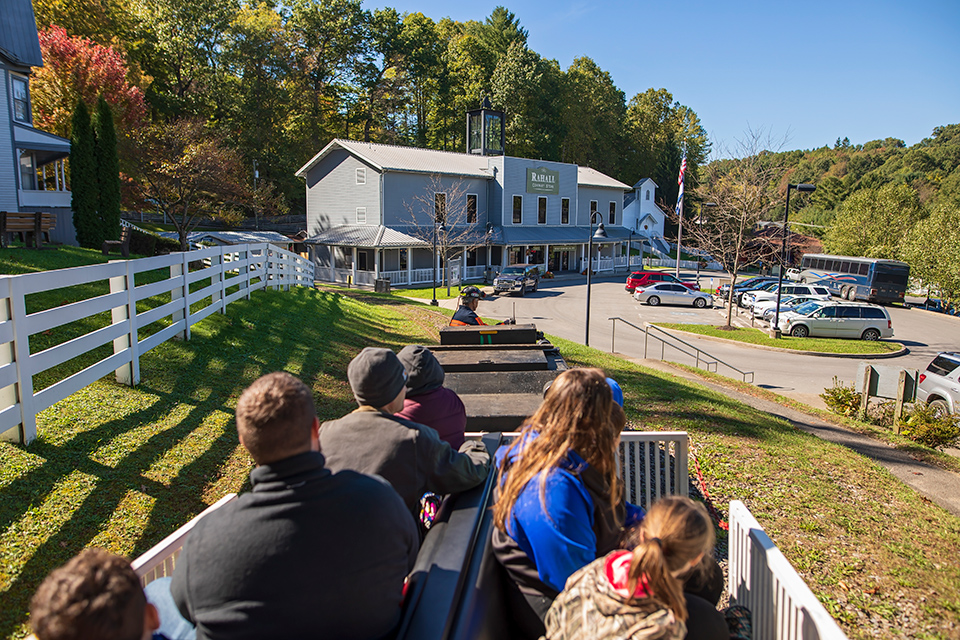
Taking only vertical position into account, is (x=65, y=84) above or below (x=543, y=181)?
above

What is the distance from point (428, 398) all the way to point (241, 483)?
2.02m

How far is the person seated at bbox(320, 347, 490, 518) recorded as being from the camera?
2.79m

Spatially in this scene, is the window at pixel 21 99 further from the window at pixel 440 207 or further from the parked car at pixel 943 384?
the parked car at pixel 943 384

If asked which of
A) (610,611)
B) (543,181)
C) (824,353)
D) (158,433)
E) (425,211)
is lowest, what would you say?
(824,353)

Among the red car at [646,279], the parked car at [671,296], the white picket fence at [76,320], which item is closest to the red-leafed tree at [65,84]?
the white picket fence at [76,320]

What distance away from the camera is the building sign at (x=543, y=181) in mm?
42406

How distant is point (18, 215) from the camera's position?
1318 centimetres

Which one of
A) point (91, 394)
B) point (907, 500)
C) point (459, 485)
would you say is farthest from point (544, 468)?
point (907, 500)

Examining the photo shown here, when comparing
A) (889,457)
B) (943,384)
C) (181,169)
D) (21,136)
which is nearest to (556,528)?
(889,457)

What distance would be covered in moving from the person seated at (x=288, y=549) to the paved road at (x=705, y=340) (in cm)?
1572

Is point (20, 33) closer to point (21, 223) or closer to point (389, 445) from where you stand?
point (21, 223)

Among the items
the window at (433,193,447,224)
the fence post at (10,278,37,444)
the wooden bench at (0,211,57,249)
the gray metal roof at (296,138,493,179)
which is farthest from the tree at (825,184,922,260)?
the fence post at (10,278,37,444)

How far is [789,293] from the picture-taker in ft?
109

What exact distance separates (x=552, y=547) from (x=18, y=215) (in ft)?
50.8
